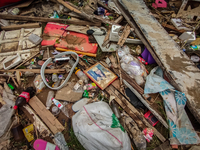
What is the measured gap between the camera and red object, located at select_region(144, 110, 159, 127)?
2.42 meters

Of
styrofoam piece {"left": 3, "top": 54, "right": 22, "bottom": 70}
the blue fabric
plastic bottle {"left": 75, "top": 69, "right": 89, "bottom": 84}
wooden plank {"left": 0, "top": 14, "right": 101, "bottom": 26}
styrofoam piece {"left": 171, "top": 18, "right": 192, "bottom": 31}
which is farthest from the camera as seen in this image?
wooden plank {"left": 0, "top": 14, "right": 101, "bottom": 26}

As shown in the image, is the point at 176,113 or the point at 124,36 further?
the point at 124,36

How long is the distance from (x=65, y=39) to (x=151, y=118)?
10.3ft

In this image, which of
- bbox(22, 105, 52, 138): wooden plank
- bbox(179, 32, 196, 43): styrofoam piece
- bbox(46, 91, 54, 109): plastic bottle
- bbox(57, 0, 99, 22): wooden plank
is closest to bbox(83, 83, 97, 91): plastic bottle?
bbox(46, 91, 54, 109): plastic bottle

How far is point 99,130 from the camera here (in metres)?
1.97

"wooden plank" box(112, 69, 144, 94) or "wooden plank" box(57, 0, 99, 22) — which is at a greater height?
"wooden plank" box(57, 0, 99, 22)

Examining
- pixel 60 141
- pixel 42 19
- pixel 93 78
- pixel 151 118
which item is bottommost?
pixel 60 141

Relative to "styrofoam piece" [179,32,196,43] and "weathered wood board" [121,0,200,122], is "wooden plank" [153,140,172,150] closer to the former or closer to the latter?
"weathered wood board" [121,0,200,122]

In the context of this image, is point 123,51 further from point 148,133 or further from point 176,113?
point 148,133

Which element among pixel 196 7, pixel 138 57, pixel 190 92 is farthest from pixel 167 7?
pixel 190 92

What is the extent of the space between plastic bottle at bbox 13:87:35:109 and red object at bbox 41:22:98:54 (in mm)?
1478

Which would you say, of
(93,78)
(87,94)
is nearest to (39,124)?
(87,94)

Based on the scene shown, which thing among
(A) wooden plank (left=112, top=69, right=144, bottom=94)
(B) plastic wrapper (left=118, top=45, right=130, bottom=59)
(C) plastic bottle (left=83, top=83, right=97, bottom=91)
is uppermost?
(B) plastic wrapper (left=118, top=45, right=130, bottom=59)

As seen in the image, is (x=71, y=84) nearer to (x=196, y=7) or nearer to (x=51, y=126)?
(x=51, y=126)
